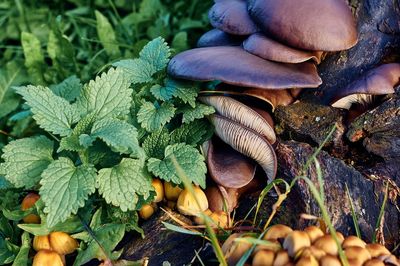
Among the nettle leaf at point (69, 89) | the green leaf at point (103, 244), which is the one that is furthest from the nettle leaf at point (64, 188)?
the nettle leaf at point (69, 89)

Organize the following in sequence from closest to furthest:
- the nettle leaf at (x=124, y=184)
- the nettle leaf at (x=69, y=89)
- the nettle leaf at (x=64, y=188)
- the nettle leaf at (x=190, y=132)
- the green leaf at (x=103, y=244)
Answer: the nettle leaf at (x=64, y=188) < the nettle leaf at (x=124, y=184) < the green leaf at (x=103, y=244) < the nettle leaf at (x=190, y=132) < the nettle leaf at (x=69, y=89)

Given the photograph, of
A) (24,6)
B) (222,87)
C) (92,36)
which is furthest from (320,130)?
(24,6)

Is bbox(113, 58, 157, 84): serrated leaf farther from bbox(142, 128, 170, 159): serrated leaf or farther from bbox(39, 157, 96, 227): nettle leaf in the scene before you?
bbox(39, 157, 96, 227): nettle leaf

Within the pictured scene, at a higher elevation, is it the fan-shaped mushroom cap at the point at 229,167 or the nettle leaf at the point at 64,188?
the nettle leaf at the point at 64,188

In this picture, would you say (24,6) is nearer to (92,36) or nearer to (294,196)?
(92,36)

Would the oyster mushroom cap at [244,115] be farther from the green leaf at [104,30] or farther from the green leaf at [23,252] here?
the green leaf at [104,30]

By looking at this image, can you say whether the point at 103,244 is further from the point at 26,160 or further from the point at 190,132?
the point at 190,132

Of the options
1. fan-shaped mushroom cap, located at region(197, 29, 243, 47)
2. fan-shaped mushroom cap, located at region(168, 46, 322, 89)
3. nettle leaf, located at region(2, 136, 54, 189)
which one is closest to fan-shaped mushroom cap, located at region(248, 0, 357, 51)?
fan-shaped mushroom cap, located at region(168, 46, 322, 89)

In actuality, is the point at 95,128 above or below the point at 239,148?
above
